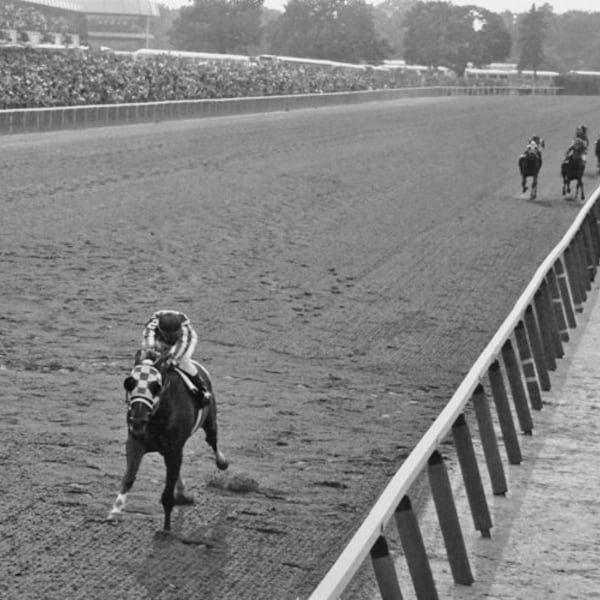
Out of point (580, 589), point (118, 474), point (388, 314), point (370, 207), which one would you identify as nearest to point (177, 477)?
point (118, 474)

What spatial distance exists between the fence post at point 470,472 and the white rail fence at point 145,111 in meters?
23.2

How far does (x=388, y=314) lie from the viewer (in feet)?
44.1

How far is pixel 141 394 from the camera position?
20.9ft

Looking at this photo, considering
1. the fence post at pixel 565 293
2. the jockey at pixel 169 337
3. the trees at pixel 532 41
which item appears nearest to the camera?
the jockey at pixel 169 337

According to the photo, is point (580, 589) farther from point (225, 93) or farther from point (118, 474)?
point (225, 93)

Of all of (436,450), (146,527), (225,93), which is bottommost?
(225,93)

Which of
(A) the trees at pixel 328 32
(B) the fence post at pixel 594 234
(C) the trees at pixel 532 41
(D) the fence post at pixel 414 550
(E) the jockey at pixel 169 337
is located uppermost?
(E) the jockey at pixel 169 337

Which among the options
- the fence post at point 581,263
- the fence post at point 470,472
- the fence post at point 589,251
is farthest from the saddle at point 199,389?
the fence post at point 589,251

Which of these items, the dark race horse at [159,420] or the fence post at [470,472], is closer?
the dark race horse at [159,420]

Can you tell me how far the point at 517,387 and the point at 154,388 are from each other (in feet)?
9.72

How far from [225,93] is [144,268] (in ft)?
103

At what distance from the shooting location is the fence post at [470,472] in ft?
22.4

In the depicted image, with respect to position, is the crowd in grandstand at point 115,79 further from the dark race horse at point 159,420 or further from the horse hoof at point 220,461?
the dark race horse at point 159,420

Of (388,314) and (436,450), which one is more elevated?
(436,450)
